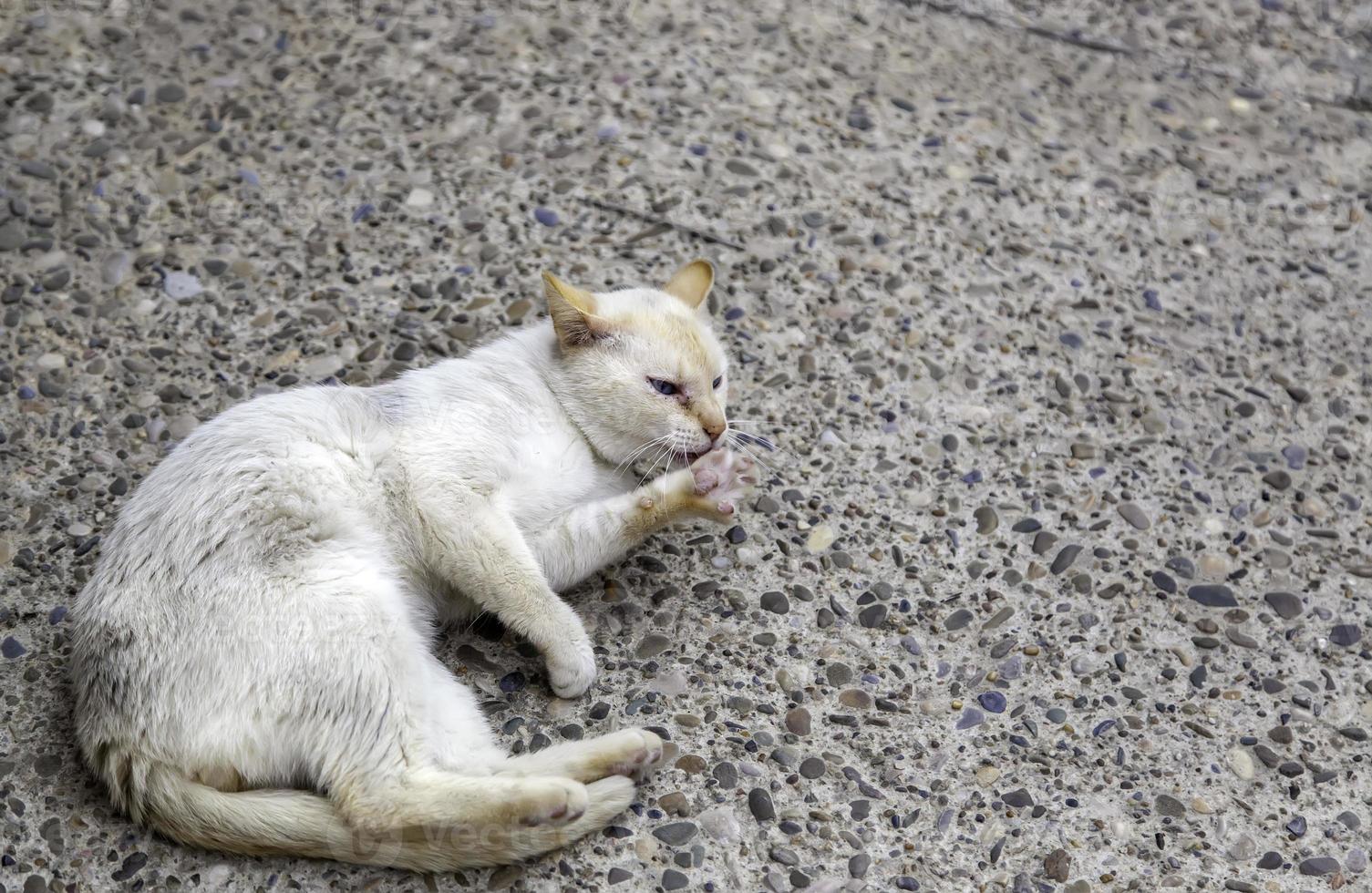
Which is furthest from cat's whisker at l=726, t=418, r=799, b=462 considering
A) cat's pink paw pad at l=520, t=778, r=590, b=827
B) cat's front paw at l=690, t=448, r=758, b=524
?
cat's pink paw pad at l=520, t=778, r=590, b=827

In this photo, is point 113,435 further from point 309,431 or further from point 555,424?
point 555,424

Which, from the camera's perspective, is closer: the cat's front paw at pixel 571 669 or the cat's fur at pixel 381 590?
the cat's fur at pixel 381 590

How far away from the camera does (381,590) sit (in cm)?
252

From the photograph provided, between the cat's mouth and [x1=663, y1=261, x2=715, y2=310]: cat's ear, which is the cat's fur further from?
[x1=663, y1=261, x2=715, y2=310]: cat's ear

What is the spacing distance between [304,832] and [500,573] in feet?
2.15

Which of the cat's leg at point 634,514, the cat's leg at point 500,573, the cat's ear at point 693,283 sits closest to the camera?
the cat's leg at point 500,573

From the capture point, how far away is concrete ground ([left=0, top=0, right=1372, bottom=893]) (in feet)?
8.89

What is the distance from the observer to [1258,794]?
2.80 m

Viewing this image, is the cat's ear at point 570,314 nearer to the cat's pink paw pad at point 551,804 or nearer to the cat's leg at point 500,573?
the cat's leg at point 500,573

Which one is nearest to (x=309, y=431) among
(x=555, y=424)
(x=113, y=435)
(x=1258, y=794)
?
(x=555, y=424)

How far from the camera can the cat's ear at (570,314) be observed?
2.90 meters

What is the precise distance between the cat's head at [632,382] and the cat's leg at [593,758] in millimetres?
737

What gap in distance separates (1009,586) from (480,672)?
1.38 metres

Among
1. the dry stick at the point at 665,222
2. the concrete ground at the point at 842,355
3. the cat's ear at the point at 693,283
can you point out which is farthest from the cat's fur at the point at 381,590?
the dry stick at the point at 665,222
